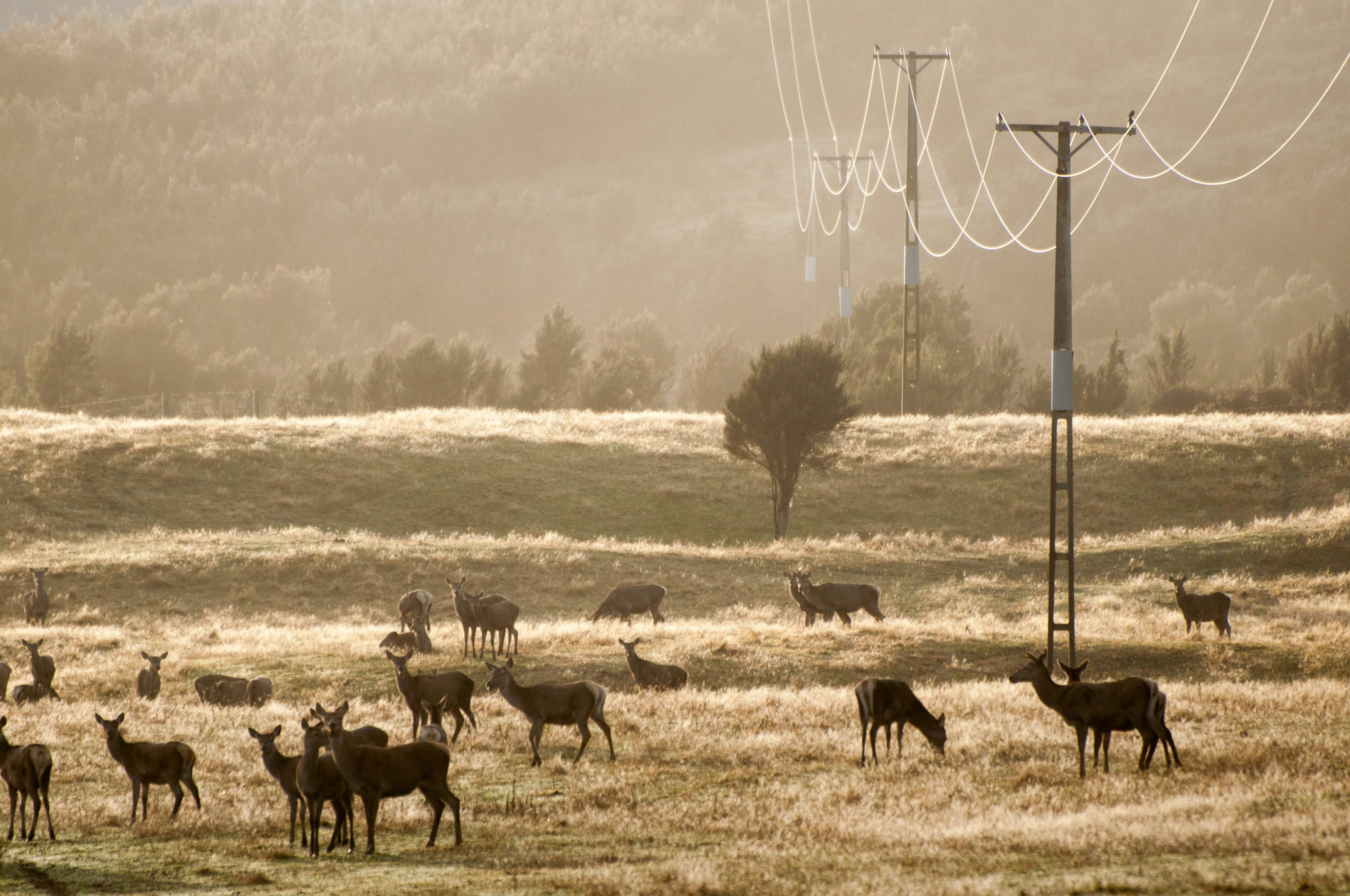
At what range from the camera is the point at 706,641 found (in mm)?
22328

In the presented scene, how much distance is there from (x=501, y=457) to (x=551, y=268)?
151337mm

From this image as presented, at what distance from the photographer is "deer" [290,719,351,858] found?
11.1 metres

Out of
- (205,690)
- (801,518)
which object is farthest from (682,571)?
(205,690)

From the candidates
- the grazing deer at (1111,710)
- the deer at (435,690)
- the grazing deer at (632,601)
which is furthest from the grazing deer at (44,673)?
the grazing deer at (1111,710)

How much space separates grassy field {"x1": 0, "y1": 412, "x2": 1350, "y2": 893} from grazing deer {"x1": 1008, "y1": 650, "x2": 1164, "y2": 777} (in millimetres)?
467

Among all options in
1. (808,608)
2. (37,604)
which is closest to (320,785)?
Answer: (808,608)

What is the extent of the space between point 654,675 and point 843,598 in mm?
7622

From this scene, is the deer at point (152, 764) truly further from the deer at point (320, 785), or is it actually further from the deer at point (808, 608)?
the deer at point (808, 608)

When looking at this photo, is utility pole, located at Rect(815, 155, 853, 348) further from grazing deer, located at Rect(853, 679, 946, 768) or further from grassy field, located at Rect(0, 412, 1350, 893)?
grazing deer, located at Rect(853, 679, 946, 768)

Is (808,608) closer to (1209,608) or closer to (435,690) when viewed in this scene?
(1209,608)

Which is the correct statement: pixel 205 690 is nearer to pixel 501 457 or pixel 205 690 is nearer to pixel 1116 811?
pixel 1116 811

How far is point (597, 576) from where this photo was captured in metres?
33.1

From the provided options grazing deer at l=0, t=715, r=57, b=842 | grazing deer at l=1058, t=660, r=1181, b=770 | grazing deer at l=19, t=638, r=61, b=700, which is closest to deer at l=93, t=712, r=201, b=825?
grazing deer at l=0, t=715, r=57, b=842

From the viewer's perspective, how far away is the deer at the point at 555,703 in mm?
14742
